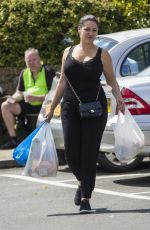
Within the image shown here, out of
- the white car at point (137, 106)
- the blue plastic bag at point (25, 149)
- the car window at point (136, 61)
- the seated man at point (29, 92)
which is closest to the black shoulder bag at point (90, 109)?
the blue plastic bag at point (25, 149)

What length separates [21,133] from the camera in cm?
1404

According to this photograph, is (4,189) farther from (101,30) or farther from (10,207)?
(101,30)

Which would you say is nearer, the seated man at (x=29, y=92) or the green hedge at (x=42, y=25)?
the seated man at (x=29, y=92)

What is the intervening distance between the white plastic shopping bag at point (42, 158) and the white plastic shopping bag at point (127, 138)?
2.03 feet

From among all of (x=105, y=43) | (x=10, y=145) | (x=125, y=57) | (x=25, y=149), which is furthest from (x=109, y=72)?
(x=10, y=145)

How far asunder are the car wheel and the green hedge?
423 cm

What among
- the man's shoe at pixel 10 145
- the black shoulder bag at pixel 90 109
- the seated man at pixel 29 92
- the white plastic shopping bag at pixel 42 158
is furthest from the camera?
the man's shoe at pixel 10 145

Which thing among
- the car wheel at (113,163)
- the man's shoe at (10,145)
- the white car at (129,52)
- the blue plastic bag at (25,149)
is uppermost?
the white car at (129,52)

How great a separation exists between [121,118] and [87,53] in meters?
0.73

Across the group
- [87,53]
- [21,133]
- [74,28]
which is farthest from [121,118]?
[74,28]

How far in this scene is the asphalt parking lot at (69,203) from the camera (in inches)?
315

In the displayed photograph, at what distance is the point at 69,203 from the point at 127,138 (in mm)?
915

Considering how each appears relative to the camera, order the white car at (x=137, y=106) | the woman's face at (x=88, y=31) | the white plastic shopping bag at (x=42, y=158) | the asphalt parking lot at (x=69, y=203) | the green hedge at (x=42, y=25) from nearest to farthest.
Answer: the asphalt parking lot at (x=69, y=203)
the woman's face at (x=88, y=31)
the white plastic shopping bag at (x=42, y=158)
the white car at (x=137, y=106)
the green hedge at (x=42, y=25)

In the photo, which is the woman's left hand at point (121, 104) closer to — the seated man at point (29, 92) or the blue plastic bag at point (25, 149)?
the blue plastic bag at point (25, 149)
